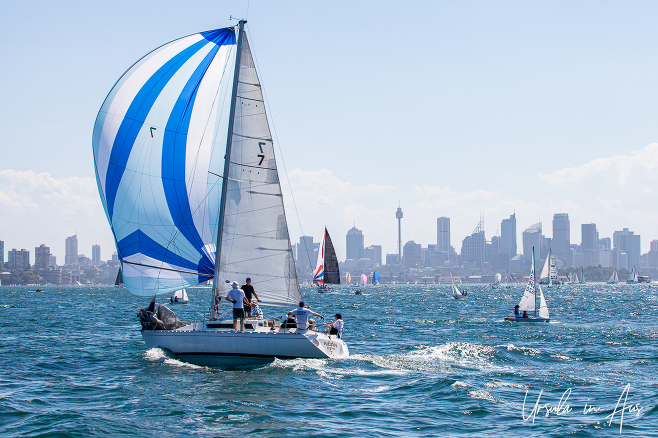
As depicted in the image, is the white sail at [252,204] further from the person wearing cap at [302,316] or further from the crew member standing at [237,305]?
the person wearing cap at [302,316]

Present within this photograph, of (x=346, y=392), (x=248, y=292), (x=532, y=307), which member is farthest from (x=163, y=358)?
(x=532, y=307)

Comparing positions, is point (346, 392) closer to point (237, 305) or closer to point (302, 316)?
point (302, 316)

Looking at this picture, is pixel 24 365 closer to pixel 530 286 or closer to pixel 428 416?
pixel 428 416

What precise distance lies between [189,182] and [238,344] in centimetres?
465

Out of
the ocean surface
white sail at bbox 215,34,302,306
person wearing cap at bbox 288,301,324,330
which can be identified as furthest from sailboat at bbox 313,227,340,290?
person wearing cap at bbox 288,301,324,330

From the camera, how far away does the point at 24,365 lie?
718 inches

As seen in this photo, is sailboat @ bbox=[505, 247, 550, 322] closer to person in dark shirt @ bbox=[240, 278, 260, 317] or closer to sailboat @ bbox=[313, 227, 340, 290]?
person in dark shirt @ bbox=[240, 278, 260, 317]

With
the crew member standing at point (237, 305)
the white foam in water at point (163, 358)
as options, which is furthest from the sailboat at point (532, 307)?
the crew member standing at point (237, 305)

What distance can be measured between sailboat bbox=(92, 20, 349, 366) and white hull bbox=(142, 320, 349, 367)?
0.84 feet

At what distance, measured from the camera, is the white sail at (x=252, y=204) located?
17.6 m

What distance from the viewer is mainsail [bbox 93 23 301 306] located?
57.3 ft

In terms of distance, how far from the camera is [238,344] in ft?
53.5

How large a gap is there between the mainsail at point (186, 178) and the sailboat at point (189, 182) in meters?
0.03

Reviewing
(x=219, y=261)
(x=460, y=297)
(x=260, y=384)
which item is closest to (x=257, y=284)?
(x=219, y=261)
